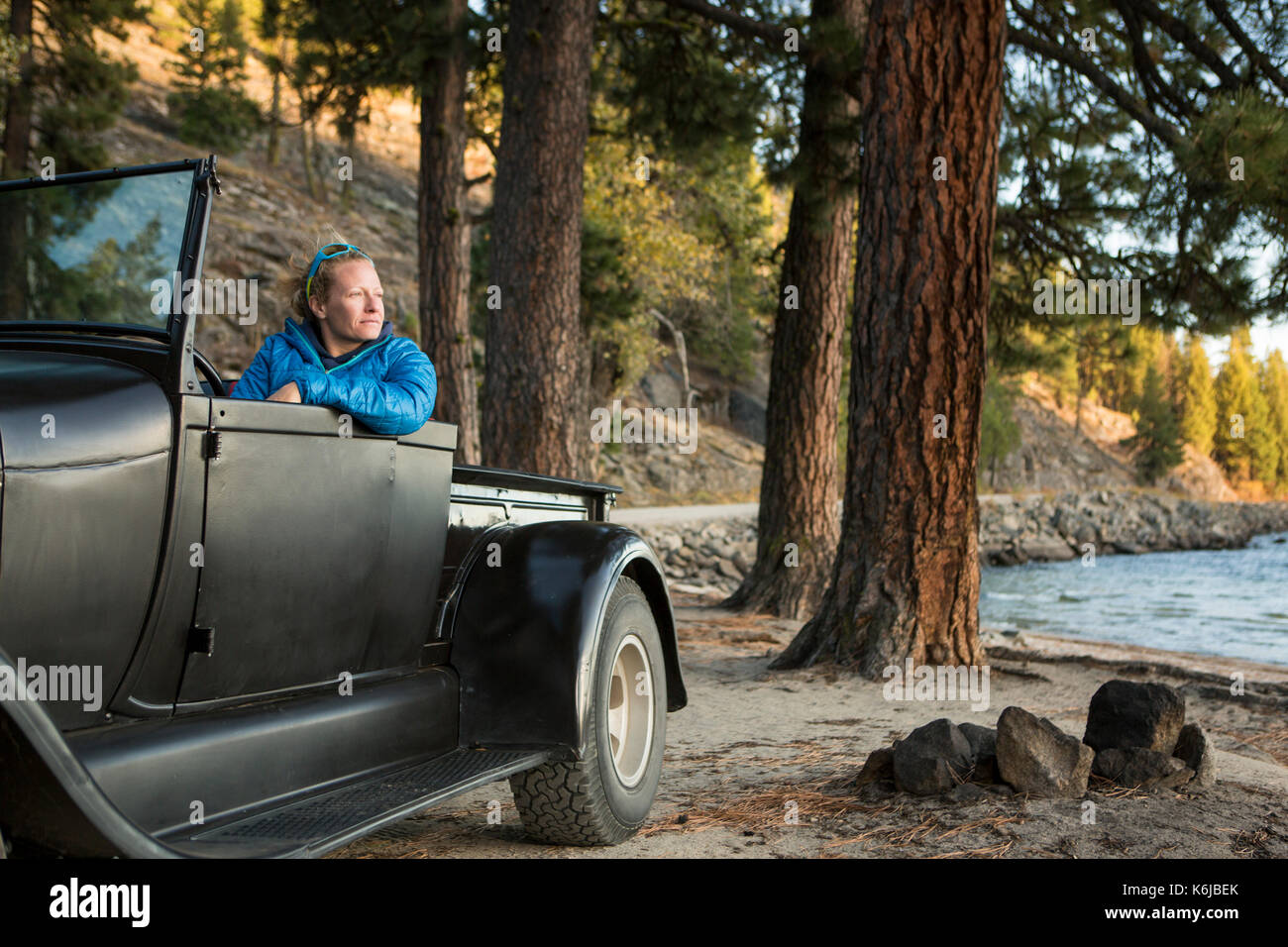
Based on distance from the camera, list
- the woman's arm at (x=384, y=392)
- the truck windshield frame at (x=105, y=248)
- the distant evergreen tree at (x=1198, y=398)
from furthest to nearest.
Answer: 1. the distant evergreen tree at (x=1198, y=398)
2. the woman's arm at (x=384, y=392)
3. the truck windshield frame at (x=105, y=248)

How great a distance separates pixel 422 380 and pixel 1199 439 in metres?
75.1

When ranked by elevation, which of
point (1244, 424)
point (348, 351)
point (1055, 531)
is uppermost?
point (1244, 424)

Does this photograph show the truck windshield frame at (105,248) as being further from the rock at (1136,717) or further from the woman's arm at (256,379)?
the rock at (1136,717)

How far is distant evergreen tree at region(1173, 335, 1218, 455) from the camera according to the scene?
6894 cm

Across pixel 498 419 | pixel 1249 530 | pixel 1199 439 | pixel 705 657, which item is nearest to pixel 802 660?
pixel 705 657

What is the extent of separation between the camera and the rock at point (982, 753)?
3.80 m

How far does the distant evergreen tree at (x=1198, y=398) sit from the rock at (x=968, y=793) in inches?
2829

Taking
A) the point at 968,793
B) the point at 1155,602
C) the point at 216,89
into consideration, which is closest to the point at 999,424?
the point at 1155,602

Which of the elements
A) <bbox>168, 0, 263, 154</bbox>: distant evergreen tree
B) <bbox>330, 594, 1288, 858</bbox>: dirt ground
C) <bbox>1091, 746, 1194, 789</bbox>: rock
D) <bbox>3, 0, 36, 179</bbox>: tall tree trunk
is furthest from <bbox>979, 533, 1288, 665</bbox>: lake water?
<bbox>3, 0, 36, 179</bbox>: tall tree trunk

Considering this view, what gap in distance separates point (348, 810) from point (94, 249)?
5.36 ft

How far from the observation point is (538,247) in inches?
319

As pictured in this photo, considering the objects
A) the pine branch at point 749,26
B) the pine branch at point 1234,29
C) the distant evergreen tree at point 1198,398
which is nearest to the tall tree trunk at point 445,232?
the pine branch at point 749,26

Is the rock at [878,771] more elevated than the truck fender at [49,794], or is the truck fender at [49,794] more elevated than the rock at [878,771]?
the truck fender at [49,794]

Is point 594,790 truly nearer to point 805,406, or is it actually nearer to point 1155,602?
point 805,406
